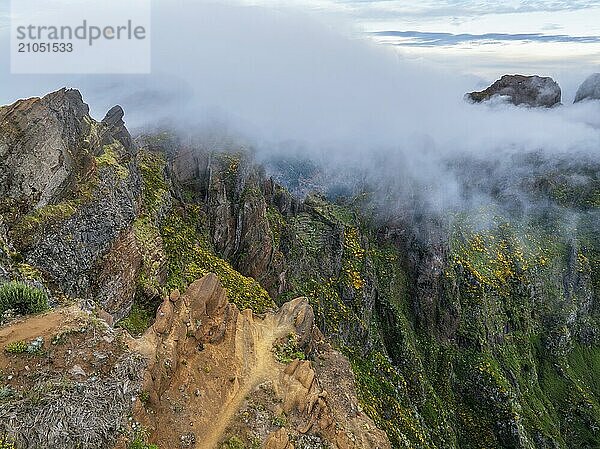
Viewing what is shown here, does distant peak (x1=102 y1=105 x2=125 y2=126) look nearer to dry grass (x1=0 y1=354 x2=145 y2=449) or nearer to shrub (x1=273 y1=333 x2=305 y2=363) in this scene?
shrub (x1=273 y1=333 x2=305 y2=363)

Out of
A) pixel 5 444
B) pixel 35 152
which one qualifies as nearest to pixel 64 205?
pixel 35 152

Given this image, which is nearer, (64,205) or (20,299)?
(20,299)

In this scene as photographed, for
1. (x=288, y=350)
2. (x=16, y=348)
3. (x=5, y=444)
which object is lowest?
(x=288, y=350)

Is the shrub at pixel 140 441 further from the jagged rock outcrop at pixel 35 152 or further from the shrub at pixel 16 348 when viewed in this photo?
the jagged rock outcrop at pixel 35 152

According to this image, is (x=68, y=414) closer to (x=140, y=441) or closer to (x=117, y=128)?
(x=140, y=441)

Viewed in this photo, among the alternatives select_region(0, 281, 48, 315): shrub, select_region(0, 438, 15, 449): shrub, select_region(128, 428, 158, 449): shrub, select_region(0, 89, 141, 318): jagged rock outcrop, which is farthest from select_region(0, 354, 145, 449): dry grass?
select_region(0, 89, 141, 318): jagged rock outcrop

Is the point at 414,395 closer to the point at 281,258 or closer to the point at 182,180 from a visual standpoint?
the point at 281,258

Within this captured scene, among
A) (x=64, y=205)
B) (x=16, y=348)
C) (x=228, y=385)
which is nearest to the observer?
(x=16, y=348)
